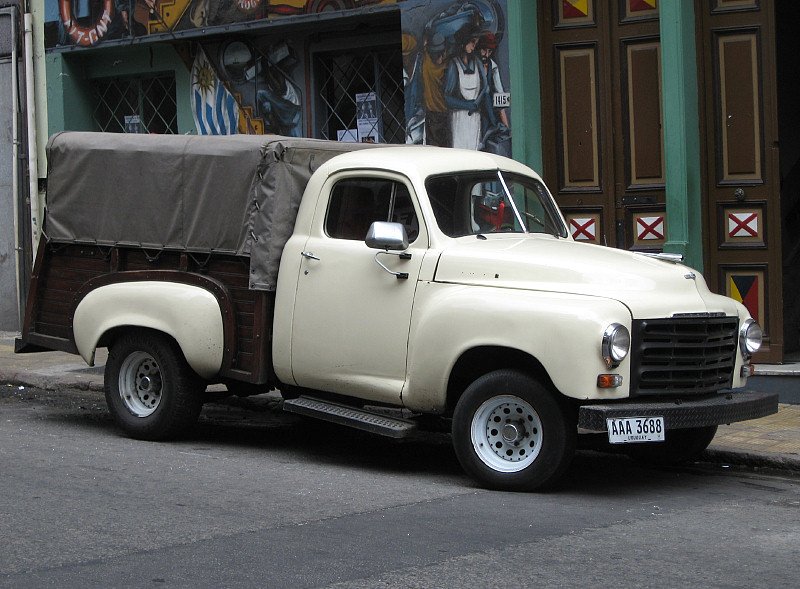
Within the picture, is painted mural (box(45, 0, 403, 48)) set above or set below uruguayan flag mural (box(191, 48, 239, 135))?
above

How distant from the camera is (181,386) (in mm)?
9641

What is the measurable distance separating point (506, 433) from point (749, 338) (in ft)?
5.75

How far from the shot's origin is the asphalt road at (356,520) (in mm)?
5984

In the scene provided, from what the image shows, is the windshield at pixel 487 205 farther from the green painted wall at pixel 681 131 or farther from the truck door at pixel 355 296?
the green painted wall at pixel 681 131

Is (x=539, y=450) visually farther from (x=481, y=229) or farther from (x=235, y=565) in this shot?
(x=235, y=565)

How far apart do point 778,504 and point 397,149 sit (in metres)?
3.58

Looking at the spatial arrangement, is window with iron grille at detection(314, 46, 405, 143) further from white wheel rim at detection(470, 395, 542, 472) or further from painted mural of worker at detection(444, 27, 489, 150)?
white wheel rim at detection(470, 395, 542, 472)

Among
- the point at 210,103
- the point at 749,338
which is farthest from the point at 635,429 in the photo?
the point at 210,103

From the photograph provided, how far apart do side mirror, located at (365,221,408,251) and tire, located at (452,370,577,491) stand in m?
1.02

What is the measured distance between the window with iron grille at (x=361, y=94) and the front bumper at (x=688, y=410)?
7314mm

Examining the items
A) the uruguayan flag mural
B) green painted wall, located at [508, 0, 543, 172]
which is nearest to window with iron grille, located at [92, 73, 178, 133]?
the uruguayan flag mural

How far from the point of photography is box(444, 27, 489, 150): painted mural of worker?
13.6m

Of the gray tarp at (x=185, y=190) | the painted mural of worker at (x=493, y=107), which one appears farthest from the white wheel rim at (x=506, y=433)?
the painted mural of worker at (x=493, y=107)

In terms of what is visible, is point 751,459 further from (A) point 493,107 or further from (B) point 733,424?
(A) point 493,107
